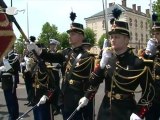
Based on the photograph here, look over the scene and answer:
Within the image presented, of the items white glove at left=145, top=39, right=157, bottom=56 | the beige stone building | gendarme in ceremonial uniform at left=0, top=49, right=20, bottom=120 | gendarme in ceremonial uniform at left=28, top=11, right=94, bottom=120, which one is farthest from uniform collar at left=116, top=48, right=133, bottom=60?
the beige stone building

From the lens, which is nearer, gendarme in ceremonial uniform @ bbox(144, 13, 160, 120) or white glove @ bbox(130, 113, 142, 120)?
white glove @ bbox(130, 113, 142, 120)

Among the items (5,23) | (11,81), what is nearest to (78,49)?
(5,23)

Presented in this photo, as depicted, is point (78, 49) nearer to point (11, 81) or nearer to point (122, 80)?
point (122, 80)

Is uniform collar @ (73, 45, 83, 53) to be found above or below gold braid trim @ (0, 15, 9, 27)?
below

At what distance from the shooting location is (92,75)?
204 inches

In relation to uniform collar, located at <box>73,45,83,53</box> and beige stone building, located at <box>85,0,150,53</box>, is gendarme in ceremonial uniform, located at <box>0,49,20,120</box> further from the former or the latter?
beige stone building, located at <box>85,0,150,53</box>

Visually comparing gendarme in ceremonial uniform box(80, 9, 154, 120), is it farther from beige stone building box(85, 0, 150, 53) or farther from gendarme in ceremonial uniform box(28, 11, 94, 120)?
beige stone building box(85, 0, 150, 53)

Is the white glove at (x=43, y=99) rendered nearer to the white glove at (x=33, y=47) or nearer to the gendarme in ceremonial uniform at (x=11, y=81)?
the white glove at (x=33, y=47)

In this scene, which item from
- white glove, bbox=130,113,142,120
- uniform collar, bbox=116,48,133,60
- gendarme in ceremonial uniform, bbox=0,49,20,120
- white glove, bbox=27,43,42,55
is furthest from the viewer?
gendarme in ceremonial uniform, bbox=0,49,20,120

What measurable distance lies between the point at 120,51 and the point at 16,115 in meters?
5.47

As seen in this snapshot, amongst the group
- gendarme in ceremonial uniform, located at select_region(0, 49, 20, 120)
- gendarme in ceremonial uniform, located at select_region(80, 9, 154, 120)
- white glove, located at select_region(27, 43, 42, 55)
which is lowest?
gendarme in ceremonial uniform, located at select_region(0, 49, 20, 120)

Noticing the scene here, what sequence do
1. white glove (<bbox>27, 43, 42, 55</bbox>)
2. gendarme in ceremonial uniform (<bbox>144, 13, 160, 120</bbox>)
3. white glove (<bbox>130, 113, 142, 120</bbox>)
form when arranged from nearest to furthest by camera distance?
white glove (<bbox>130, 113, 142, 120</bbox>), white glove (<bbox>27, 43, 42, 55</bbox>), gendarme in ceremonial uniform (<bbox>144, 13, 160, 120</bbox>)

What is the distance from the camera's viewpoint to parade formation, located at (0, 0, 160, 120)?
483cm

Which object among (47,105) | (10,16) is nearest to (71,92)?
(47,105)
